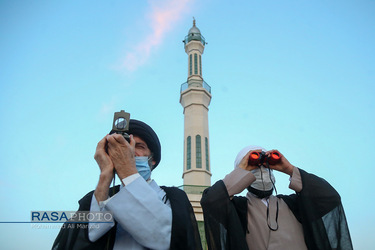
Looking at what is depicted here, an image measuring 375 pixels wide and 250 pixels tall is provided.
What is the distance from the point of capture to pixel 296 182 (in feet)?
7.99

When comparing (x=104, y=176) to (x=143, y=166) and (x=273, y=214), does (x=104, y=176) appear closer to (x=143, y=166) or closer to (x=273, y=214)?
(x=143, y=166)

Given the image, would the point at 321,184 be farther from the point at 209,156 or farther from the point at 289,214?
the point at 209,156

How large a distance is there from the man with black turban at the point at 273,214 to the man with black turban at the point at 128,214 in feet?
1.66

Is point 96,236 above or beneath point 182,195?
beneath

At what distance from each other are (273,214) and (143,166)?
123cm

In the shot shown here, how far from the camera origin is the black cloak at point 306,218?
7.25 ft

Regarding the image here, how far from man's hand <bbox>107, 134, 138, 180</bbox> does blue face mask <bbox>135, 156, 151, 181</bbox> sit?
0.27 m

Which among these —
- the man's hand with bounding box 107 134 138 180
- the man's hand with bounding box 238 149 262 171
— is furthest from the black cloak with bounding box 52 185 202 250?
the man's hand with bounding box 238 149 262 171

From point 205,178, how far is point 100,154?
37.9 ft

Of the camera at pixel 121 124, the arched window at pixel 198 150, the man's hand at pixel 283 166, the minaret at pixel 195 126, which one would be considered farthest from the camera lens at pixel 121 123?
the arched window at pixel 198 150

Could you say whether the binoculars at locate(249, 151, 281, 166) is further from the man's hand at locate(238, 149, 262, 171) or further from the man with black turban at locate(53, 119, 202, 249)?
Result: the man with black turban at locate(53, 119, 202, 249)

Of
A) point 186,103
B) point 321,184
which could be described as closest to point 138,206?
point 321,184

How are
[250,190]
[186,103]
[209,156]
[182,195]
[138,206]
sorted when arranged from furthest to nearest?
[186,103] < [209,156] < [250,190] < [182,195] < [138,206]

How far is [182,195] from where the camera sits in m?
1.92
